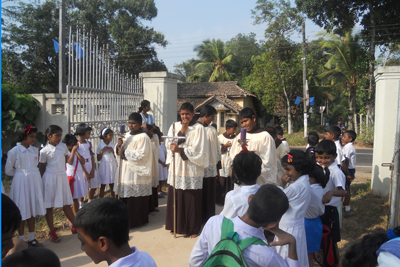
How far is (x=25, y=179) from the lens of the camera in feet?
13.0

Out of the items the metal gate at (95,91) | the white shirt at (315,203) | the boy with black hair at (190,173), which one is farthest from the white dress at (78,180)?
the white shirt at (315,203)

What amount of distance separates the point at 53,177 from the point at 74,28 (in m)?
17.8

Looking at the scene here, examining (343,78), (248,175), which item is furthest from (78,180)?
(343,78)

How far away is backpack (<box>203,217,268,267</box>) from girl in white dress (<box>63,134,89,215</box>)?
384 centimetres

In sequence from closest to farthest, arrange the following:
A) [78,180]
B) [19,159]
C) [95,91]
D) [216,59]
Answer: [19,159] < [78,180] < [95,91] < [216,59]

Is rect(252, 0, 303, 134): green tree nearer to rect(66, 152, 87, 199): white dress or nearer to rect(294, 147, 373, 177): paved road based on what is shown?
rect(294, 147, 373, 177): paved road

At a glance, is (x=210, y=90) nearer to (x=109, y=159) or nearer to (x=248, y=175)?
(x=109, y=159)

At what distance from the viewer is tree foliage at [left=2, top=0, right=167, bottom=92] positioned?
1891 cm

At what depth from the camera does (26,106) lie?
7285 mm

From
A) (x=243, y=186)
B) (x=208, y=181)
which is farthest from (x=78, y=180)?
(x=243, y=186)

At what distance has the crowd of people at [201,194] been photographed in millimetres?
1509

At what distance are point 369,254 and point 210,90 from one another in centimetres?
2478

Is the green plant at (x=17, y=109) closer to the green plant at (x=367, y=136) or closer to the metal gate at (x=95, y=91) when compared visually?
the metal gate at (x=95, y=91)

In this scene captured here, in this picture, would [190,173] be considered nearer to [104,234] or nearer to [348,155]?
[104,234]
